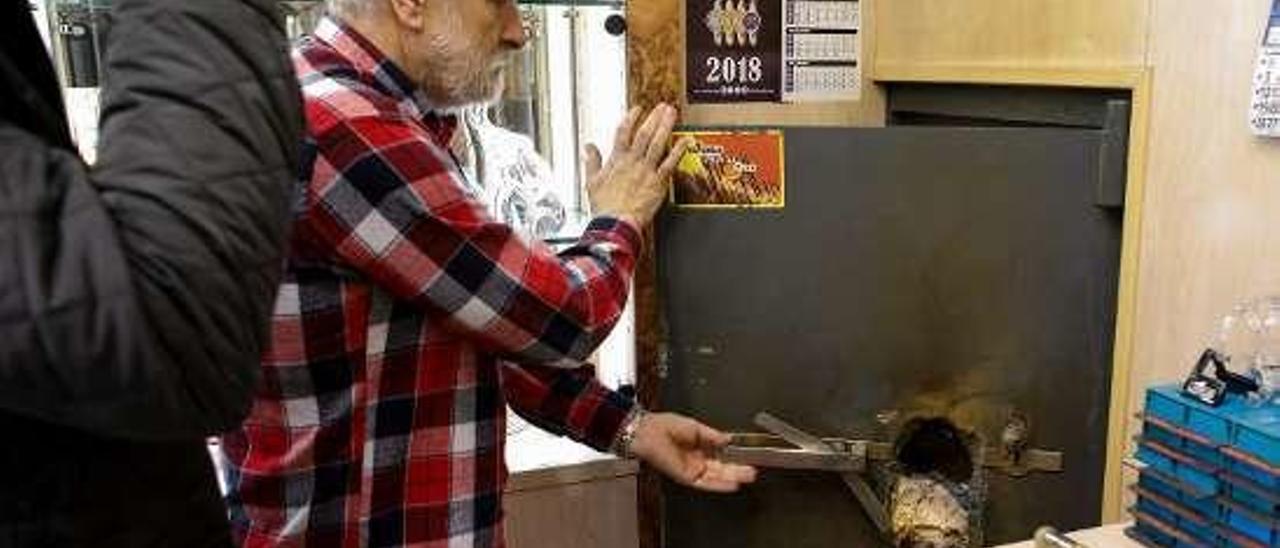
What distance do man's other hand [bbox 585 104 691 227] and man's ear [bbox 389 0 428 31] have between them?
→ 12.2 inches

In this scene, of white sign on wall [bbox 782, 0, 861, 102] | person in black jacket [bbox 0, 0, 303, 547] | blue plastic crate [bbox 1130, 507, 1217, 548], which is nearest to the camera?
person in black jacket [bbox 0, 0, 303, 547]

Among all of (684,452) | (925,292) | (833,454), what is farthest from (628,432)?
(925,292)

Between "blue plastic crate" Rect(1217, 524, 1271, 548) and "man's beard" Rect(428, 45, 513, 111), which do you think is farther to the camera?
"man's beard" Rect(428, 45, 513, 111)

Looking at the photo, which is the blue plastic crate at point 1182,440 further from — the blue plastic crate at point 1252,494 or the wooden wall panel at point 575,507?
the wooden wall panel at point 575,507

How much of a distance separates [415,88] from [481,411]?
338 mm

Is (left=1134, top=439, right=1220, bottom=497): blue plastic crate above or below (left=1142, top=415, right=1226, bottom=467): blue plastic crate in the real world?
below

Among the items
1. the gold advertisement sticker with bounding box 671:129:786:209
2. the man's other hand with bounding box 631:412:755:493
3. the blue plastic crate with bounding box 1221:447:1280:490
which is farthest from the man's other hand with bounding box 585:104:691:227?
the blue plastic crate with bounding box 1221:447:1280:490

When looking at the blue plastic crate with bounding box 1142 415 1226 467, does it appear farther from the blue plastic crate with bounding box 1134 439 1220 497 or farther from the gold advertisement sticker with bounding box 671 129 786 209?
the gold advertisement sticker with bounding box 671 129 786 209

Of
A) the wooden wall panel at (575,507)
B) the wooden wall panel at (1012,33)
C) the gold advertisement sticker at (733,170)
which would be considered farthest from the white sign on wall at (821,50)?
the wooden wall panel at (575,507)

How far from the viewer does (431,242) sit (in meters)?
0.98

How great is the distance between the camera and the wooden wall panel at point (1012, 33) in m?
1.27

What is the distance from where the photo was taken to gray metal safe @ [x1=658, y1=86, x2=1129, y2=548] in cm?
137

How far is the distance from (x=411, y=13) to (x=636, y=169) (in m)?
0.38

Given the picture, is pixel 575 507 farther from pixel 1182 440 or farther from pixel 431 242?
pixel 1182 440
